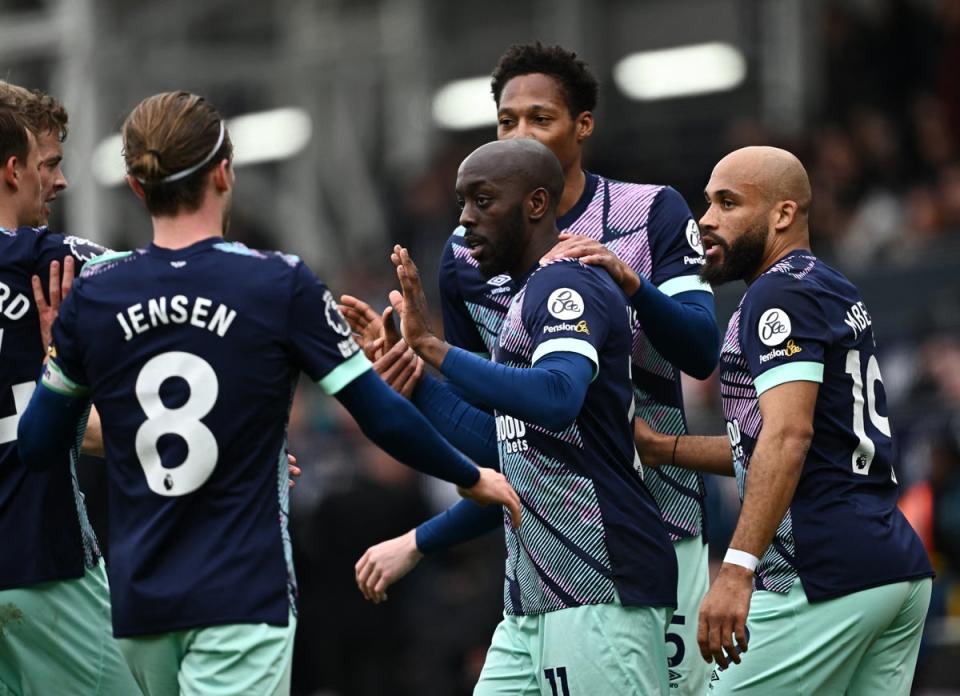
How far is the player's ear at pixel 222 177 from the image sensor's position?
475 cm

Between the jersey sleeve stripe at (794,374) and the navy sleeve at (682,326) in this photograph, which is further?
the navy sleeve at (682,326)

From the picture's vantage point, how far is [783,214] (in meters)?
5.71

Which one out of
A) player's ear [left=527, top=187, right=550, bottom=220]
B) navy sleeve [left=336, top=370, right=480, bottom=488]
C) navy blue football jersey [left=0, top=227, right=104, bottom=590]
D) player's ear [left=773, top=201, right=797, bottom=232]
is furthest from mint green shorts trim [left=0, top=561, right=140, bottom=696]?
player's ear [left=773, top=201, right=797, bottom=232]

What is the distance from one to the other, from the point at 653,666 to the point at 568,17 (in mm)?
16785

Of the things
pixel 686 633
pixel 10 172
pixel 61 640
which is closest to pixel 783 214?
pixel 686 633

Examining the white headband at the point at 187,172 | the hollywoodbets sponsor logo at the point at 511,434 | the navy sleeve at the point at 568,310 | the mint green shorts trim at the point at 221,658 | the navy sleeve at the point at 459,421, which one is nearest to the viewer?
the mint green shorts trim at the point at 221,658

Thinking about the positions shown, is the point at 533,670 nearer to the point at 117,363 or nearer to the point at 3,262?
the point at 117,363

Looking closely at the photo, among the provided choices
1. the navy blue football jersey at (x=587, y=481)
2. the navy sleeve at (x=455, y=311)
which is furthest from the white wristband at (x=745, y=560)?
the navy sleeve at (x=455, y=311)

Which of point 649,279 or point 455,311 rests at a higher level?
point 649,279

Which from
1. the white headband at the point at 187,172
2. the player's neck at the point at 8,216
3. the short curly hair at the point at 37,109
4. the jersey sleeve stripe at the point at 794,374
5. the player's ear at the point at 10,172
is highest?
the short curly hair at the point at 37,109

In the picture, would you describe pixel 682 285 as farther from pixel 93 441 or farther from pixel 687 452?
pixel 93 441

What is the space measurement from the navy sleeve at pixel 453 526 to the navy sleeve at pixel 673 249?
1.03 meters

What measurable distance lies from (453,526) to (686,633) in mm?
919

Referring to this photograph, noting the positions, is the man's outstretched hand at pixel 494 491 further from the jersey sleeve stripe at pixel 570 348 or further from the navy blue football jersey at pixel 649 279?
the navy blue football jersey at pixel 649 279
